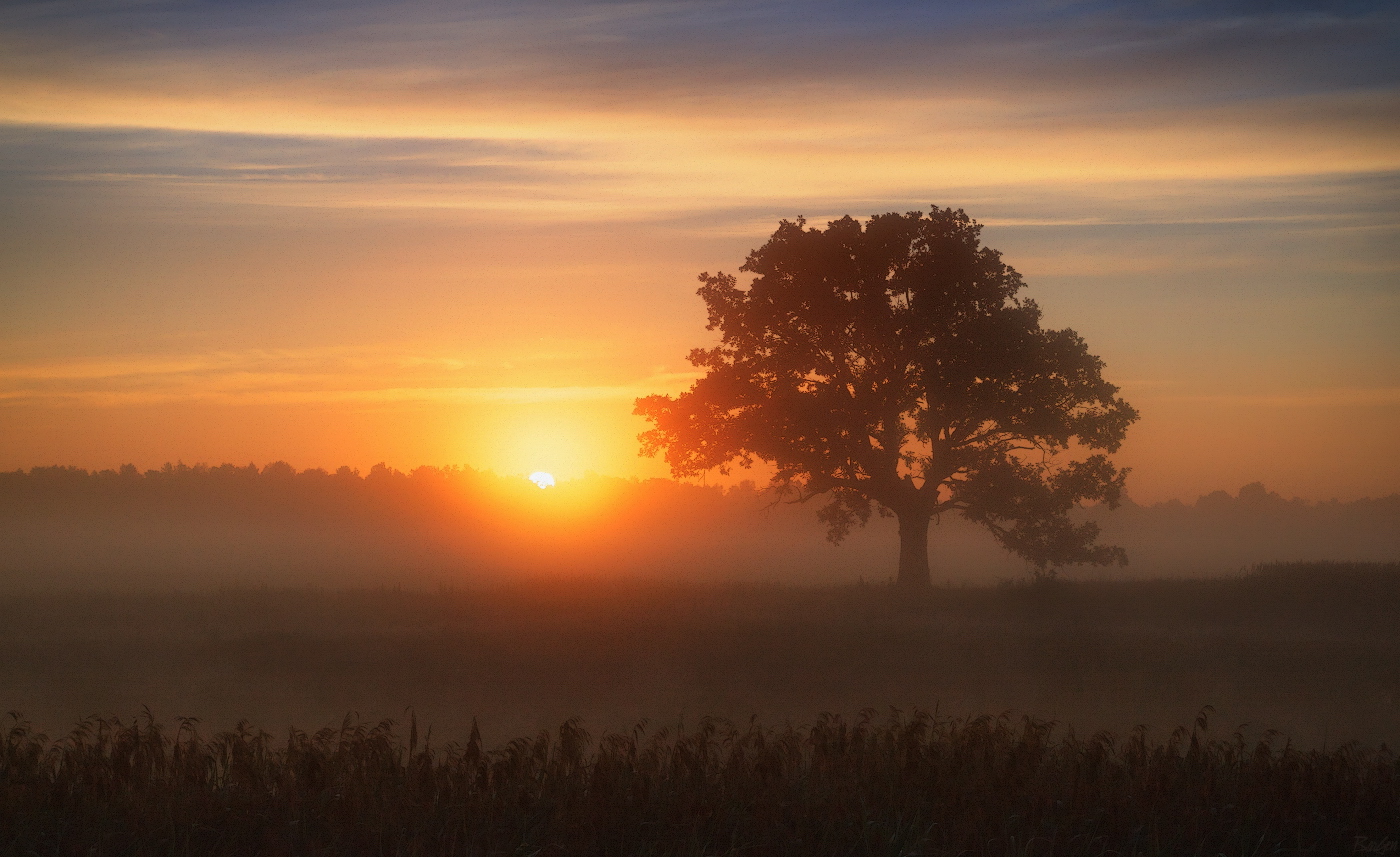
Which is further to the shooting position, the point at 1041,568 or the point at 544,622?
the point at 1041,568

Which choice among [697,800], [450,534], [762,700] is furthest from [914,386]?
[450,534]

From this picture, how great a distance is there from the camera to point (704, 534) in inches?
5428

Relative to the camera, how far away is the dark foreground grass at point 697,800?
343 inches

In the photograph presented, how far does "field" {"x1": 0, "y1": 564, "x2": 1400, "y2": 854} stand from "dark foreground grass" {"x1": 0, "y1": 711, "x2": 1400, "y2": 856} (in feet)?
0.15

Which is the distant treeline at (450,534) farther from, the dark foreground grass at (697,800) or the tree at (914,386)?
the dark foreground grass at (697,800)

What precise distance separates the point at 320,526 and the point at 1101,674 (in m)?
107

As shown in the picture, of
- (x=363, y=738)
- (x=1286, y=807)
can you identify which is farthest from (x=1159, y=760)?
(x=363, y=738)

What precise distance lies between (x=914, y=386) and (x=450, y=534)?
86.4 metres

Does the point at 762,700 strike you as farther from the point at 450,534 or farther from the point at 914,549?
the point at 450,534

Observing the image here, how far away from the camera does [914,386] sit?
31.6 metres

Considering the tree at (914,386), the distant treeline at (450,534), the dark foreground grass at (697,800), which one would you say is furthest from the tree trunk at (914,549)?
the distant treeline at (450,534)

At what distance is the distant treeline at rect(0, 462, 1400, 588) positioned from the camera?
71000 mm

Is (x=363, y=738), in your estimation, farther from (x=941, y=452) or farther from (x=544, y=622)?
(x=941, y=452)

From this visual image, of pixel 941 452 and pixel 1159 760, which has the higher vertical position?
pixel 941 452
